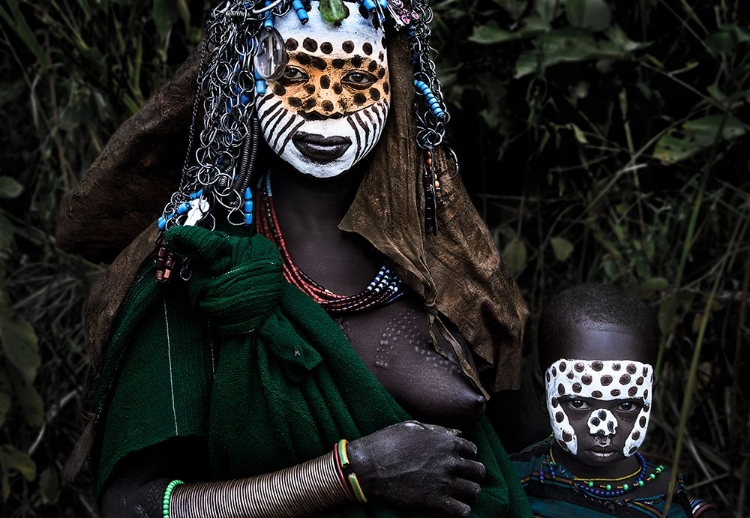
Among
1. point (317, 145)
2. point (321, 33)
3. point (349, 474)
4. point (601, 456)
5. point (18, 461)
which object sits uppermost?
point (321, 33)

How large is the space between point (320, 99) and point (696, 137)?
1.53 m

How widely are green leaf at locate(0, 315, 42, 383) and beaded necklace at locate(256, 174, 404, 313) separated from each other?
1.23 metres

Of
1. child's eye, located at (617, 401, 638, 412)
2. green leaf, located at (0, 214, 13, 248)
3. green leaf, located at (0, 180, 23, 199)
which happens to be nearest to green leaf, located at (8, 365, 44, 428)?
green leaf, located at (0, 214, 13, 248)

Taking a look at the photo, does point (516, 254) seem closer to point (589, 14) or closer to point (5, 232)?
point (589, 14)

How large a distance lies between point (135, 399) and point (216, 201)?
0.41 meters

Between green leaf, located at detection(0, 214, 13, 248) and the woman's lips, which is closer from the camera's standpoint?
the woman's lips

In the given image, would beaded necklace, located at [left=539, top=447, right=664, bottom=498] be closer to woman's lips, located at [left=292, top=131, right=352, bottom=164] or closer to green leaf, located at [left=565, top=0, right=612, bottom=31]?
woman's lips, located at [left=292, top=131, right=352, bottom=164]

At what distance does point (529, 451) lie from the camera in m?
2.35

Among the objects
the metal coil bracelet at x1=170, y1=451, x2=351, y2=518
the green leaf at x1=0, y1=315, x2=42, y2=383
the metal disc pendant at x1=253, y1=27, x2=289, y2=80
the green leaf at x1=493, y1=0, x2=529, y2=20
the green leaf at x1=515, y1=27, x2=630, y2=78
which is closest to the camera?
the metal coil bracelet at x1=170, y1=451, x2=351, y2=518

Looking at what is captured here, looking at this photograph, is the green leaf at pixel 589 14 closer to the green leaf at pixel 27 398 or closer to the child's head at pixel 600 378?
the child's head at pixel 600 378

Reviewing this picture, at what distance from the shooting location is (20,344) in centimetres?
301

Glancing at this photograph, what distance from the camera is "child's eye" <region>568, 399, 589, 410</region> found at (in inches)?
85.7

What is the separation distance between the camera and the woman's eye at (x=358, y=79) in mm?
2043

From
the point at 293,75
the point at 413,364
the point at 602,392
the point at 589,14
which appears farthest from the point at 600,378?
the point at 589,14
